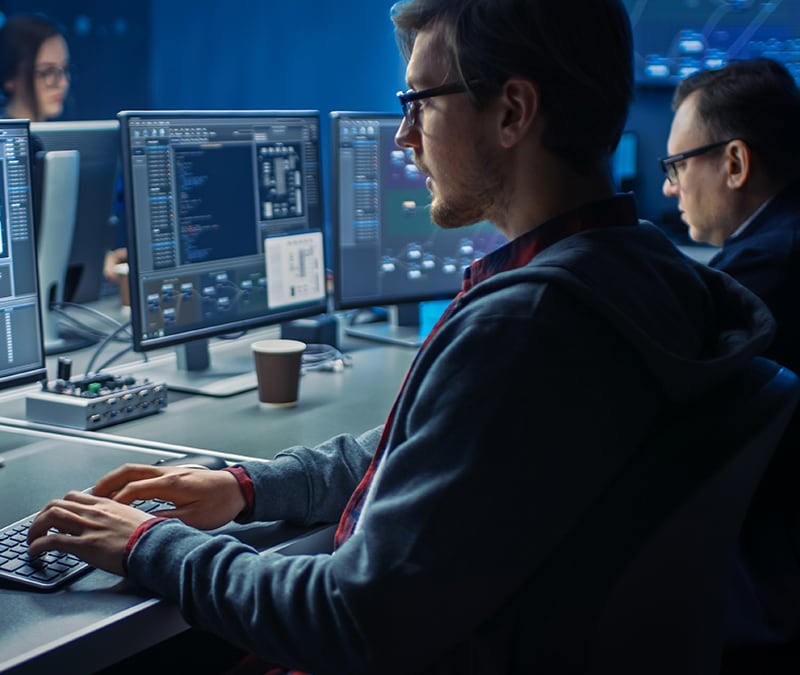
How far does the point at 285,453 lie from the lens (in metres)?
1.37

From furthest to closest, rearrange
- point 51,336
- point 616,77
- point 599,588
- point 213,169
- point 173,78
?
point 173,78 → point 51,336 → point 213,169 → point 616,77 → point 599,588

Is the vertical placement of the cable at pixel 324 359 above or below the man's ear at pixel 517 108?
below

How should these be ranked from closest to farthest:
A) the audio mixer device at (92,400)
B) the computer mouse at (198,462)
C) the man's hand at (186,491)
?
the man's hand at (186,491) < the computer mouse at (198,462) < the audio mixer device at (92,400)

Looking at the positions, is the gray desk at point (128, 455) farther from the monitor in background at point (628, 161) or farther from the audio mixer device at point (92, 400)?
the monitor in background at point (628, 161)

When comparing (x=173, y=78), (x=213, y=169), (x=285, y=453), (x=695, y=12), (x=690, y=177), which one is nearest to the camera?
(x=285, y=453)

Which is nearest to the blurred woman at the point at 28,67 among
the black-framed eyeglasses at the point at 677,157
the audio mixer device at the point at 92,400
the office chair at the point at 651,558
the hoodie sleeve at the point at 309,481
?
the audio mixer device at the point at 92,400

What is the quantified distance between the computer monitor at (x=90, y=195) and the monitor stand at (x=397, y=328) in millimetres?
671

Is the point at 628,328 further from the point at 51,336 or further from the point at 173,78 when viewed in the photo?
the point at 173,78

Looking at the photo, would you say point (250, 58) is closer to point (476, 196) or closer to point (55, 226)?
point (55, 226)

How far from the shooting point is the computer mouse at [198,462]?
1.41 metres

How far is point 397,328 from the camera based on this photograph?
8.41ft

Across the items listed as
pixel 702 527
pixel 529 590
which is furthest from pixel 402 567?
pixel 702 527

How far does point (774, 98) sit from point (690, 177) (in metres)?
0.23

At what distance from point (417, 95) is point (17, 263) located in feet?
2.66
